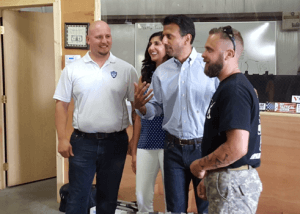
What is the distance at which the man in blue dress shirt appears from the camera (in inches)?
76.6

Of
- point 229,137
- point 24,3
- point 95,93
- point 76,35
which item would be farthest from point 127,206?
point 24,3

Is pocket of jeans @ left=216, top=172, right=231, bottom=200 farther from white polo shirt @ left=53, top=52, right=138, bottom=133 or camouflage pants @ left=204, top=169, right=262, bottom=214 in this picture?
white polo shirt @ left=53, top=52, right=138, bottom=133

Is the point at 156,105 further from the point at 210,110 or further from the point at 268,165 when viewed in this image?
the point at 268,165

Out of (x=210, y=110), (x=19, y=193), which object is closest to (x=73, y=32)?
(x=19, y=193)

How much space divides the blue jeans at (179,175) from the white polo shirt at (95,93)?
536mm

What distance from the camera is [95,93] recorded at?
2.34 metres

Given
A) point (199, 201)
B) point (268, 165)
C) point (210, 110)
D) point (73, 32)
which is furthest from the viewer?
point (73, 32)

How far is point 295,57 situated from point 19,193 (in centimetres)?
301

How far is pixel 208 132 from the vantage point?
1495 millimetres

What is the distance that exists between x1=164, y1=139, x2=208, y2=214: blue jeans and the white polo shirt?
0.54m

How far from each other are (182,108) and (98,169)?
79cm

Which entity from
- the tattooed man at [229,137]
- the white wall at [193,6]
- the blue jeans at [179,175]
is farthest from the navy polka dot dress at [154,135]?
the white wall at [193,6]

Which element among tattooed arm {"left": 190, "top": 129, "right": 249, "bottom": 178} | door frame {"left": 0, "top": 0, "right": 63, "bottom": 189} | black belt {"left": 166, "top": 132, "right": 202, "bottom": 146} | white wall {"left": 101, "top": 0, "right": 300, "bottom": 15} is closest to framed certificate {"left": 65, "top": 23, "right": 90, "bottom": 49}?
door frame {"left": 0, "top": 0, "right": 63, "bottom": 189}

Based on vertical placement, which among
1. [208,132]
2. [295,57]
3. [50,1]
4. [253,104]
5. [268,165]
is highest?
[50,1]
